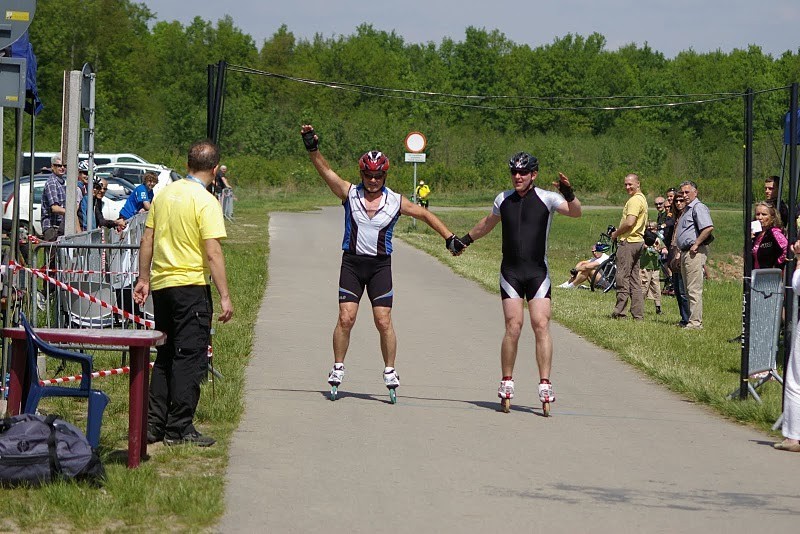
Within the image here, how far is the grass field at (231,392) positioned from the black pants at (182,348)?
0.76 feet

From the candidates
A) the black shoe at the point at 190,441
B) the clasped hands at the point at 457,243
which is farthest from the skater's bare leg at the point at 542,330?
the black shoe at the point at 190,441

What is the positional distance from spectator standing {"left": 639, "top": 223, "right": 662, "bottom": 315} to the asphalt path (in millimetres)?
4860

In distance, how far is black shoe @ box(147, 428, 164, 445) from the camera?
817cm

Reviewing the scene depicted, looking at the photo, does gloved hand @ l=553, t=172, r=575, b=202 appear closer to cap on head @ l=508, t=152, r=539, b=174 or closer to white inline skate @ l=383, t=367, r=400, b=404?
cap on head @ l=508, t=152, r=539, b=174

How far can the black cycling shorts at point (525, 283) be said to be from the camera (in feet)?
32.4

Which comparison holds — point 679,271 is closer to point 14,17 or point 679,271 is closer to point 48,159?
point 14,17

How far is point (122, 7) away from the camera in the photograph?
11612 cm

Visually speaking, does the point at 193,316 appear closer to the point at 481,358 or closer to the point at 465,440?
the point at 465,440

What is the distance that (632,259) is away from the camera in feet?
57.4

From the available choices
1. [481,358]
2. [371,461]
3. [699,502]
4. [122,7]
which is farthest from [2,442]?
[122,7]

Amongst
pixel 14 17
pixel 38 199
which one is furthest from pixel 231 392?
pixel 38 199

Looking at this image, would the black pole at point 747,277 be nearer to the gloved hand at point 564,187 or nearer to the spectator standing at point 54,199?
the gloved hand at point 564,187

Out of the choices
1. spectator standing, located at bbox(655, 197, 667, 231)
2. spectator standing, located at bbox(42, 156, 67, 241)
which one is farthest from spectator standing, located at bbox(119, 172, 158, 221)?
spectator standing, located at bbox(655, 197, 667, 231)

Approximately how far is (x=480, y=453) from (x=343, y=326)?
2252 millimetres
